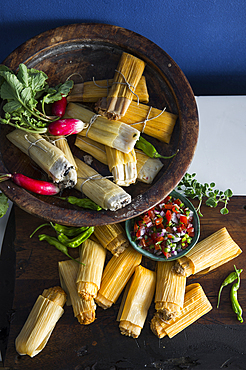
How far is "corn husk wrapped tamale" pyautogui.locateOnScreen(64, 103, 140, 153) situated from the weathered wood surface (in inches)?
6.8

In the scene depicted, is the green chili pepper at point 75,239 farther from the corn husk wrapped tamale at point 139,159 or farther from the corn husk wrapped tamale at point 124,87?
the corn husk wrapped tamale at point 124,87

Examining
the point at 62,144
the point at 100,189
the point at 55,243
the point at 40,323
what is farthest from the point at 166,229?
the point at 40,323

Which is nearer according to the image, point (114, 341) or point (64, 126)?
point (64, 126)

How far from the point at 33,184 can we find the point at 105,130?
56 centimetres

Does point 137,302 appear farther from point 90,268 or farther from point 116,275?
point 90,268

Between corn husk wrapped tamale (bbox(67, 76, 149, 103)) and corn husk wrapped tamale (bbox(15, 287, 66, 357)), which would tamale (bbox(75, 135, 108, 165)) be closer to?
corn husk wrapped tamale (bbox(67, 76, 149, 103))

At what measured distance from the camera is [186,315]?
208 cm

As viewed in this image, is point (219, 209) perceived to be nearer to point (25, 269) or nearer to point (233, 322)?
point (233, 322)

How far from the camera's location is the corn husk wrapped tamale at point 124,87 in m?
1.96

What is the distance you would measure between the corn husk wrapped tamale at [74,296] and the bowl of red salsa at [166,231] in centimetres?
45

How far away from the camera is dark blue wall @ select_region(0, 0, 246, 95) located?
2.00m

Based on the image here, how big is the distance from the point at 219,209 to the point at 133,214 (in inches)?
32.1

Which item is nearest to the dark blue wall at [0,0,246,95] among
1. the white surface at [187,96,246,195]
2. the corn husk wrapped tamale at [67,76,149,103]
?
the white surface at [187,96,246,195]

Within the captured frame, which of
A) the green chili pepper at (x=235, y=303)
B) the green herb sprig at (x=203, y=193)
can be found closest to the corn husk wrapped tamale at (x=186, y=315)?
the green chili pepper at (x=235, y=303)
